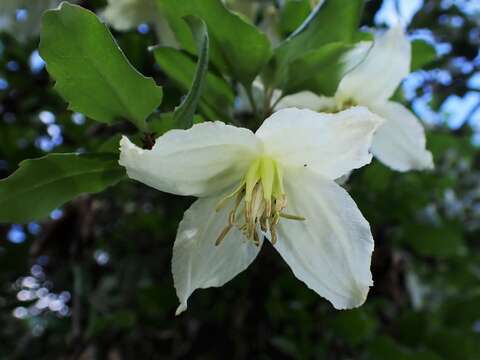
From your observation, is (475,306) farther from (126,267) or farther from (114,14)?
(114,14)

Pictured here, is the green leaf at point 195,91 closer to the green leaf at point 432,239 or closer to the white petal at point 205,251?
the white petal at point 205,251

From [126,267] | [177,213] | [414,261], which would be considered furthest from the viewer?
[414,261]

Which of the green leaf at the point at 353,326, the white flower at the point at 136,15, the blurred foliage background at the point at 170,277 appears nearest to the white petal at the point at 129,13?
the white flower at the point at 136,15

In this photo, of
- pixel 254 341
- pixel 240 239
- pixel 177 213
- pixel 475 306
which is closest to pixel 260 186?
pixel 240 239

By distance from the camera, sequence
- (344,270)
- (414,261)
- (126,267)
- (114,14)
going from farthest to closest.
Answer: (414,261), (126,267), (114,14), (344,270)

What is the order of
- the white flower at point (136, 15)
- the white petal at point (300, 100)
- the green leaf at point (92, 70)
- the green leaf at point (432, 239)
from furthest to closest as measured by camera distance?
the green leaf at point (432, 239)
the white flower at point (136, 15)
the white petal at point (300, 100)
the green leaf at point (92, 70)

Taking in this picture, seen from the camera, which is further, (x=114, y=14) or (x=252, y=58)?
(x=114, y=14)

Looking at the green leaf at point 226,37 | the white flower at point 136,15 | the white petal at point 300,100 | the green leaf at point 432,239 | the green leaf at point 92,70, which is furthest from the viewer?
the green leaf at point 432,239

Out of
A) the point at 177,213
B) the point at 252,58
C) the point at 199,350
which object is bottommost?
the point at 199,350
